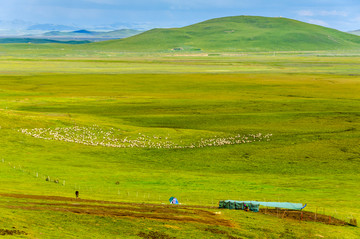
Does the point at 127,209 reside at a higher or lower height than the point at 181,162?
higher

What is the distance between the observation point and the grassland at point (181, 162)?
37.5m

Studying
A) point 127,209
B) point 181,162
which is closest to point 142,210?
point 127,209

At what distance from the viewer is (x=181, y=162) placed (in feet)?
231

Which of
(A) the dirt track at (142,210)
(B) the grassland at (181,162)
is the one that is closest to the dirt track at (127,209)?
(A) the dirt track at (142,210)

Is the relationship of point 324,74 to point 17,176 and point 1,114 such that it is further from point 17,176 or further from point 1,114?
point 17,176

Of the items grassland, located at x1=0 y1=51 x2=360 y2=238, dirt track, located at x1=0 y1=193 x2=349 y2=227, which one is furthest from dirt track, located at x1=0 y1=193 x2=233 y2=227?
grassland, located at x1=0 y1=51 x2=360 y2=238

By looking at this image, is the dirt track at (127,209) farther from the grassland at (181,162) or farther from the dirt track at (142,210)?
the grassland at (181,162)

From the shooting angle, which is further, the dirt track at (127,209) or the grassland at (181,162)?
the dirt track at (127,209)

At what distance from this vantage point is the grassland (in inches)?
1476

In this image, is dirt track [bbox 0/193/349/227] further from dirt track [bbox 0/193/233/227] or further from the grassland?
the grassland

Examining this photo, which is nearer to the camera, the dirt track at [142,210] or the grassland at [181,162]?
the grassland at [181,162]

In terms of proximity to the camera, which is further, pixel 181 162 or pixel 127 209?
pixel 181 162

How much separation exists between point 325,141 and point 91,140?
39.0m

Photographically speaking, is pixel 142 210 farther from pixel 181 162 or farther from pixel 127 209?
pixel 181 162
